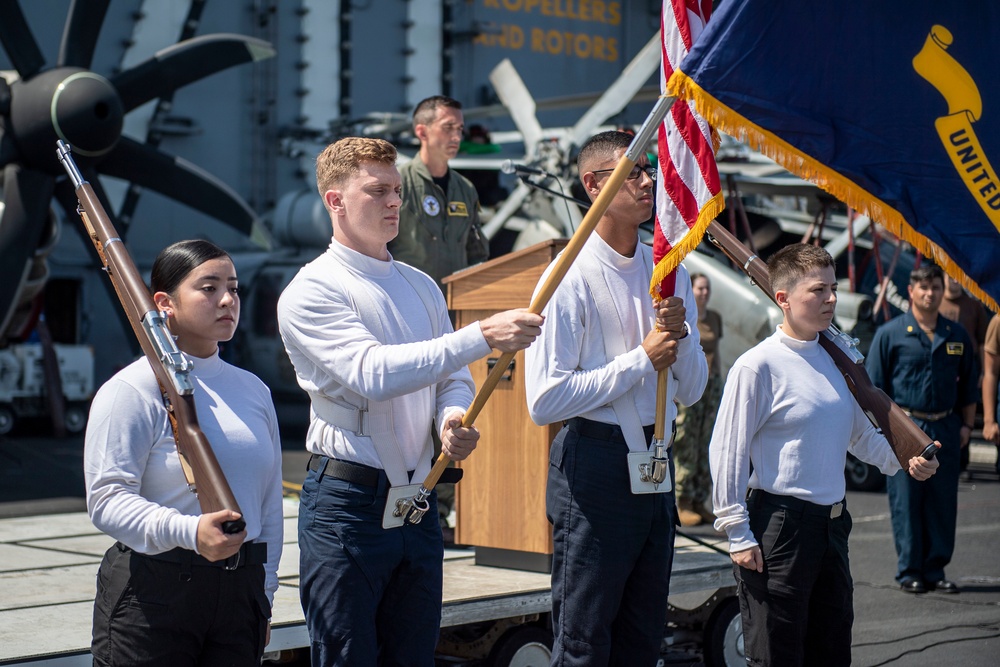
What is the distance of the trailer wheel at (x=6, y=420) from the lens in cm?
1534

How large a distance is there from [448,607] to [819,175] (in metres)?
2.05

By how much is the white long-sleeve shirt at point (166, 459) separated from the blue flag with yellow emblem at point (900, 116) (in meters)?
1.87

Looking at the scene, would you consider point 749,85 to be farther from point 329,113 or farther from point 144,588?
point 329,113

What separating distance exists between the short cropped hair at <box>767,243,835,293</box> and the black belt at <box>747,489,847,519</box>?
2.35ft

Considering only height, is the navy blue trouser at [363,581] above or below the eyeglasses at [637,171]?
below

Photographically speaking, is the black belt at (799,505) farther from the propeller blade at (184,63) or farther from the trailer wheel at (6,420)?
the trailer wheel at (6,420)

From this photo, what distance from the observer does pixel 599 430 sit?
12.2 ft

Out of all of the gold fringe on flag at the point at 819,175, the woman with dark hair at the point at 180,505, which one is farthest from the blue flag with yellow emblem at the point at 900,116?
the woman with dark hair at the point at 180,505

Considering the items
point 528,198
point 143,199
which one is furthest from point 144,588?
point 143,199

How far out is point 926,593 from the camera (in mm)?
7551

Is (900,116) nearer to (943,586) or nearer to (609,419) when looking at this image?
(609,419)

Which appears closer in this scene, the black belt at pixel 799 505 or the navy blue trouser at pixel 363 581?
the navy blue trouser at pixel 363 581

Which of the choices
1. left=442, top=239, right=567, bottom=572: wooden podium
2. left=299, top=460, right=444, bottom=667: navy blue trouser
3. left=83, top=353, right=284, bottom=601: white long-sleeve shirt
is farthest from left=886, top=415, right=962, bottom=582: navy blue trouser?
left=83, top=353, right=284, bottom=601: white long-sleeve shirt

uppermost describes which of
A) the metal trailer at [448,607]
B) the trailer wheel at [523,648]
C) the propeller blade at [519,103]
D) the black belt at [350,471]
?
the propeller blade at [519,103]
